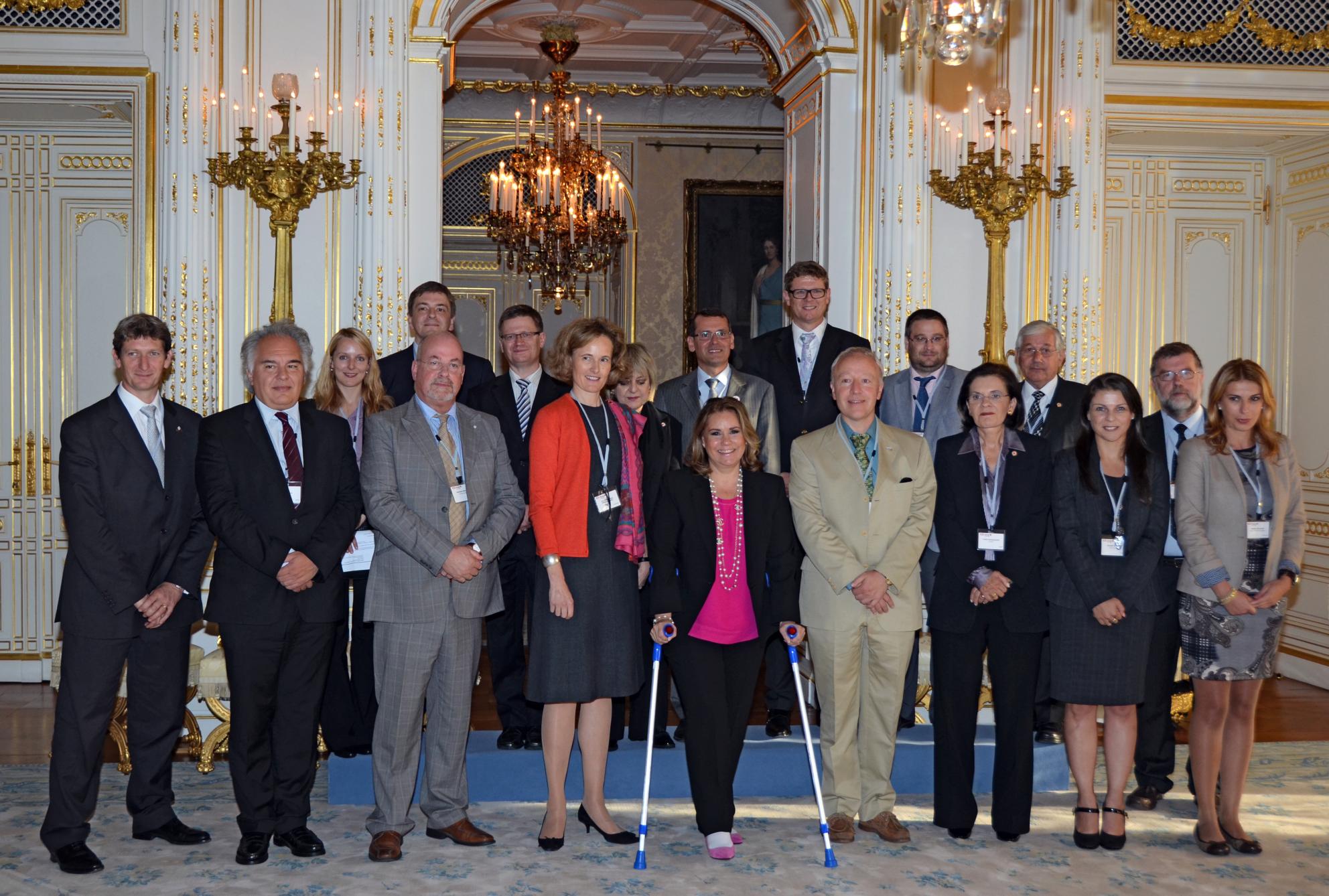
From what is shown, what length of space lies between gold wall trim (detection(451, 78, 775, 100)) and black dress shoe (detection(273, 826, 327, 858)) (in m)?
7.41

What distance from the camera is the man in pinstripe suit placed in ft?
13.6

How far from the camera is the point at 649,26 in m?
9.31

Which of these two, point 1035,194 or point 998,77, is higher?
point 998,77

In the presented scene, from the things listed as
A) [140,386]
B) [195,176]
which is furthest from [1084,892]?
[195,176]

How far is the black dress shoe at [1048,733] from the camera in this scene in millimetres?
5473

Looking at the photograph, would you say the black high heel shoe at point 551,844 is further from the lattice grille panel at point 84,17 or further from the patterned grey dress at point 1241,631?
the lattice grille panel at point 84,17

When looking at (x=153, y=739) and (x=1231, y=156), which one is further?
(x=1231, y=156)

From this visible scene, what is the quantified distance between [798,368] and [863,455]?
1.05 m

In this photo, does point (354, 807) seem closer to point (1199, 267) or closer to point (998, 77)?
point (998, 77)

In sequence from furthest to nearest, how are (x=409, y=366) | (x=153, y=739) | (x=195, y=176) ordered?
(x=195, y=176) → (x=409, y=366) → (x=153, y=739)

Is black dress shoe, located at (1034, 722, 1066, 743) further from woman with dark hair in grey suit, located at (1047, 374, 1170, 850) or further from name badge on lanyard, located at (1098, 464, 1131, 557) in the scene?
name badge on lanyard, located at (1098, 464, 1131, 557)

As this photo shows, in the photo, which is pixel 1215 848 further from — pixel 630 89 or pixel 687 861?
pixel 630 89

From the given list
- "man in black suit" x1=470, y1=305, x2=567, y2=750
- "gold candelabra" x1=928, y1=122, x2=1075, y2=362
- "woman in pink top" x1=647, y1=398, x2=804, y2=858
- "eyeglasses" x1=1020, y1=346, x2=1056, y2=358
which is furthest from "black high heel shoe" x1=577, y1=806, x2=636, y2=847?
"gold candelabra" x1=928, y1=122, x2=1075, y2=362

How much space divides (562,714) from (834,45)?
3.85m
